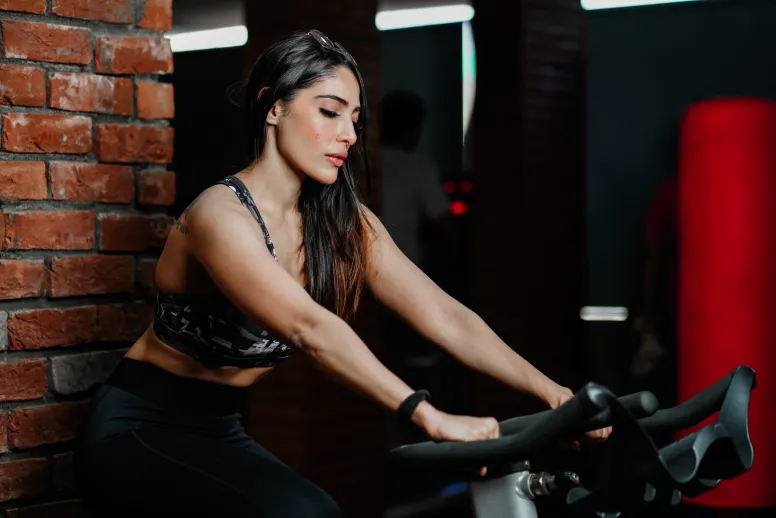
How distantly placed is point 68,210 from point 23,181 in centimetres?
11

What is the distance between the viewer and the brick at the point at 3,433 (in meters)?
1.92

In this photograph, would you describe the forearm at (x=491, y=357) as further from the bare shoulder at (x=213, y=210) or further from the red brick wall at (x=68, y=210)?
the red brick wall at (x=68, y=210)

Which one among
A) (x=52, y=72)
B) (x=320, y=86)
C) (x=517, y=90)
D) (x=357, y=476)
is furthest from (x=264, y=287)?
(x=517, y=90)

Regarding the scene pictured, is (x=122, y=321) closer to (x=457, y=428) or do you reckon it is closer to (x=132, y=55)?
(x=132, y=55)

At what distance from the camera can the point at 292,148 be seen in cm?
179

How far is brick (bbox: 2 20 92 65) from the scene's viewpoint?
1.92 meters

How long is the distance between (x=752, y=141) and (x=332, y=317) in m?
2.64

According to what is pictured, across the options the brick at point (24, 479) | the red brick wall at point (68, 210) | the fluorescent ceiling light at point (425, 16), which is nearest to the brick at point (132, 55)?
the red brick wall at point (68, 210)

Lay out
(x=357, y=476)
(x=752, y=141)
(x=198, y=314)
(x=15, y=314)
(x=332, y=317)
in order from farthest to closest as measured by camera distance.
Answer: (x=357, y=476), (x=752, y=141), (x=15, y=314), (x=198, y=314), (x=332, y=317)

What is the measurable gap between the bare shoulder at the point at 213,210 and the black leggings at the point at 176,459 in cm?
28

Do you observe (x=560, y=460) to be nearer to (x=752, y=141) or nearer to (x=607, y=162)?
(x=752, y=141)

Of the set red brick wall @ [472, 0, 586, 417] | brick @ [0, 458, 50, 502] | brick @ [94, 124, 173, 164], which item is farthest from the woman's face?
red brick wall @ [472, 0, 586, 417]

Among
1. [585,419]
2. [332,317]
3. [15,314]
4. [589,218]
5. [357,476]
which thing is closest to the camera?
[585,419]

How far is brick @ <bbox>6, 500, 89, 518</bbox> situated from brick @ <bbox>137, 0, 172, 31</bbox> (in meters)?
1.00
